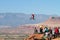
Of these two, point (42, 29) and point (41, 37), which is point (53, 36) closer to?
point (41, 37)

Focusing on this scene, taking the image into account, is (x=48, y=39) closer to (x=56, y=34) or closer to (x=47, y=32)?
(x=47, y=32)

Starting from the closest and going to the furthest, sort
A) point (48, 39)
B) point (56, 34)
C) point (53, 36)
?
point (48, 39), point (53, 36), point (56, 34)

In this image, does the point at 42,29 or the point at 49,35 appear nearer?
the point at 49,35

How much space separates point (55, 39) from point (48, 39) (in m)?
0.91

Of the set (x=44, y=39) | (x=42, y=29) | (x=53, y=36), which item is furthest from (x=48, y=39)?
(x=42, y=29)

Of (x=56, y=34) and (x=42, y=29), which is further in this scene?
(x=42, y=29)

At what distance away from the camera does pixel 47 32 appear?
1898 centimetres

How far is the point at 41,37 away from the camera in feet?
61.3

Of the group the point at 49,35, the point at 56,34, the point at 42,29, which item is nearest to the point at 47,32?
the point at 49,35

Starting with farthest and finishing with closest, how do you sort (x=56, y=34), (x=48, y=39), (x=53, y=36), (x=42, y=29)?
(x=42, y=29) < (x=56, y=34) < (x=53, y=36) < (x=48, y=39)

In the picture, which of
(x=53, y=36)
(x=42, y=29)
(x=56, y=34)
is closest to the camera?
(x=53, y=36)

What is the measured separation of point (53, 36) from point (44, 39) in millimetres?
1470

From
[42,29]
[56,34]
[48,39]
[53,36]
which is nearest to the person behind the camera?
[48,39]

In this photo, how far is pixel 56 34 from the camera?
67.5ft
